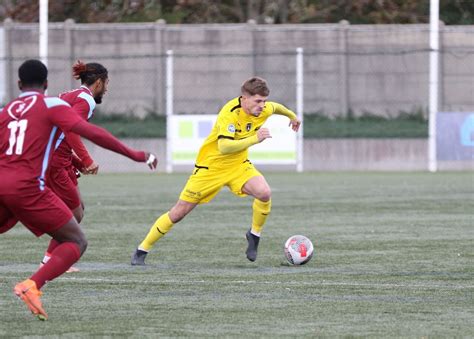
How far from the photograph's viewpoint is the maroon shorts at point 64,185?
10469 mm

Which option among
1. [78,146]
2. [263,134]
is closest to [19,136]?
[78,146]

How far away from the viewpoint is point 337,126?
27.7 metres

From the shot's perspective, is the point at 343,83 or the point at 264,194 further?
the point at 343,83

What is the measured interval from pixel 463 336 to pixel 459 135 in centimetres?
1894

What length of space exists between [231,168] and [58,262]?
3632 millimetres

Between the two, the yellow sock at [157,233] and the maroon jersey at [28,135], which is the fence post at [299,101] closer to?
the yellow sock at [157,233]

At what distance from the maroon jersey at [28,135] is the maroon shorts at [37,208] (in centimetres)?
5

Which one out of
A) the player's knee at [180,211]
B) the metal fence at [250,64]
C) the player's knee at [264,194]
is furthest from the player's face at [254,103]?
the metal fence at [250,64]

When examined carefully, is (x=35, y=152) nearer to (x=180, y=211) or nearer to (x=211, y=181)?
(x=180, y=211)

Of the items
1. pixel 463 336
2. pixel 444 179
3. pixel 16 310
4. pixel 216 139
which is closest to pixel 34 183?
pixel 16 310

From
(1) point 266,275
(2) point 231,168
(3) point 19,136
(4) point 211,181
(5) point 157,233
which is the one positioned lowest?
(1) point 266,275

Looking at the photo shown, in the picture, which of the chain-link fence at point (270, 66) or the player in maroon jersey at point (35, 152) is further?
the chain-link fence at point (270, 66)

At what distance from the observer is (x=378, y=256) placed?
11.5 meters

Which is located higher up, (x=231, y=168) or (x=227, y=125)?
(x=227, y=125)
